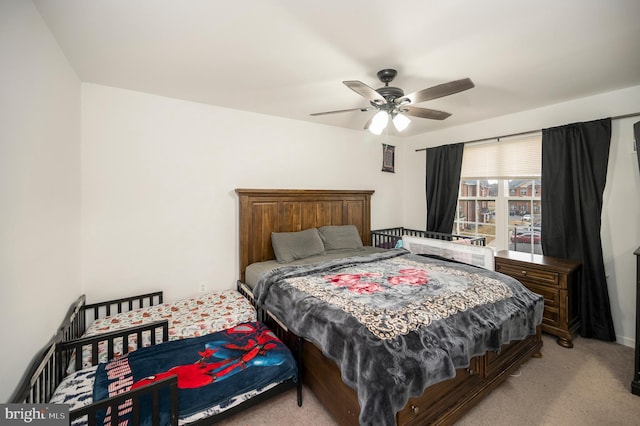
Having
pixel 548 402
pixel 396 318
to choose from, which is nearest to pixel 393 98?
pixel 396 318

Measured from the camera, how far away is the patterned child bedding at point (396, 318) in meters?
1.33

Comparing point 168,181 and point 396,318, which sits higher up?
point 168,181

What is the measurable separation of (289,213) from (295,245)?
1.61 ft

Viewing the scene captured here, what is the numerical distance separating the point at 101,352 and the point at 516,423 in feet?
9.34

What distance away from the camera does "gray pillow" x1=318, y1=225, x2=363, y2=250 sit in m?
3.59

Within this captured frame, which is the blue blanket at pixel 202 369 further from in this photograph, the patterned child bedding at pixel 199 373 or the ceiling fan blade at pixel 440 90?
the ceiling fan blade at pixel 440 90

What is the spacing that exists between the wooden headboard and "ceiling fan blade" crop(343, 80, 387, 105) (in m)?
1.64

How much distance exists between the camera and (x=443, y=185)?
4.20 metres

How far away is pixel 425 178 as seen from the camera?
4520 millimetres

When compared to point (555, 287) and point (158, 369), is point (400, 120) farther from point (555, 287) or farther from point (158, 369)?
point (158, 369)

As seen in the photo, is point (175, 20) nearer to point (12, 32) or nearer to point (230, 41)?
point (230, 41)

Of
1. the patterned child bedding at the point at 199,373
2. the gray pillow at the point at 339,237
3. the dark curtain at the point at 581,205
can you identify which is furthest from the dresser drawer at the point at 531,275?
the patterned child bedding at the point at 199,373

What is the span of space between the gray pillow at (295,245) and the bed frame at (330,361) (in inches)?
7.3

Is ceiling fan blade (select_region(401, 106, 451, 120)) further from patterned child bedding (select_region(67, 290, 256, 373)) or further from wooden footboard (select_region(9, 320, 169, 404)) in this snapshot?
wooden footboard (select_region(9, 320, 169, 404))
